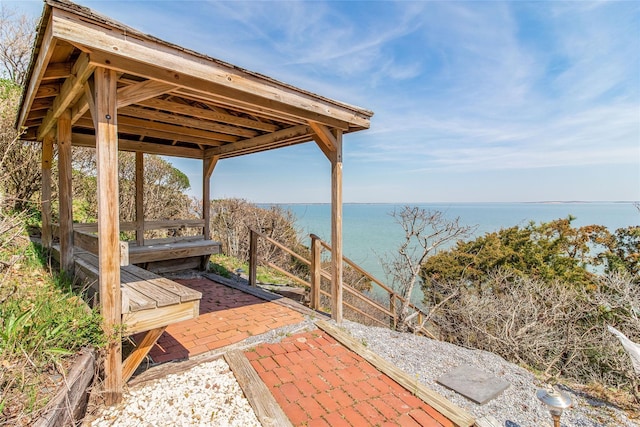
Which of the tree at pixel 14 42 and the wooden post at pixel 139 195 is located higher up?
the tree at pixel 14 42

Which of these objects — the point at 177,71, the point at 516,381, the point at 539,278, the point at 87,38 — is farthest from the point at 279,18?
the point at 539,278

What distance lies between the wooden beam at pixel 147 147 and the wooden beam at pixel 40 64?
1155 mm

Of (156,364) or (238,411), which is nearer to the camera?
(238,411)

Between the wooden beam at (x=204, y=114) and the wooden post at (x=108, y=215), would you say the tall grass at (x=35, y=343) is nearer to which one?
the wooden post at (x=108, y=215)

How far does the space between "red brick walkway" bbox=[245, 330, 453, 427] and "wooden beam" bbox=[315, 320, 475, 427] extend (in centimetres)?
5

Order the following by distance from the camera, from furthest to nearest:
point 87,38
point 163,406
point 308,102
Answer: point 308,102 → point 163,406 → point 87,38

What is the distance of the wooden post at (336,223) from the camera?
3729 mm

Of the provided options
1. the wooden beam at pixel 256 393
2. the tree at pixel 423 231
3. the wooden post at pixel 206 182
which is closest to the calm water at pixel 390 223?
the tree at pixel 423 231

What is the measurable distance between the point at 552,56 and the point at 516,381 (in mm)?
8305

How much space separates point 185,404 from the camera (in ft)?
7.20

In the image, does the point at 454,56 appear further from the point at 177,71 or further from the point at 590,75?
the point at 177,71

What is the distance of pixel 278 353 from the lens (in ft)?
9.86

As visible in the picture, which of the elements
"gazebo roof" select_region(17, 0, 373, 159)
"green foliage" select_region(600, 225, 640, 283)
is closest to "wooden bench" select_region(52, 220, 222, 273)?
"gazebo roof" select_region(17, 0, 373, 159)

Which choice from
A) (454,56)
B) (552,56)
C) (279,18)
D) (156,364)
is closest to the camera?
(156,364)
